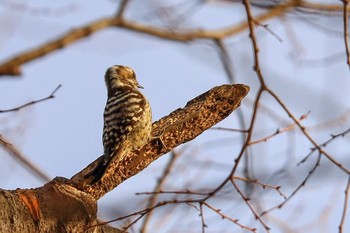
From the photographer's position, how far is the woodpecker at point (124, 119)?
17.4ft

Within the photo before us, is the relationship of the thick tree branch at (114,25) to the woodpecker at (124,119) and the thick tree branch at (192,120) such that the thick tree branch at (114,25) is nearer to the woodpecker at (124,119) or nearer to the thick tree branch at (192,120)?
the woodpecker at (124,119)

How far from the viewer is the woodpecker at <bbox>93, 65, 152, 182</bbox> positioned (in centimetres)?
530

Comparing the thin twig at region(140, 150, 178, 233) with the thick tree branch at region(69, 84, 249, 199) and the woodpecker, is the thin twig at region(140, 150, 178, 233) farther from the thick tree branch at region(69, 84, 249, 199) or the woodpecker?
the thick tree branch at region(69, 84, 249, 199)

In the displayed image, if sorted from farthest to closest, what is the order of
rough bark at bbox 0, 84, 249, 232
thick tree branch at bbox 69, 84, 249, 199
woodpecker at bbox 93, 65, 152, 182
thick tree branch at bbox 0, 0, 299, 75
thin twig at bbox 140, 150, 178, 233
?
thick tree branch at bbox 0, 0, 299, 75, thin twig at bbox 140, 150, 178, 233, woodpecker at bbox 93, 65, 152, 182, thick tree branch at bbox 69, 84, 249, 199, rough bark at bbox 0, 84, 249, 232

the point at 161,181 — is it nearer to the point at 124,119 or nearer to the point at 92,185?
the point at 124,119

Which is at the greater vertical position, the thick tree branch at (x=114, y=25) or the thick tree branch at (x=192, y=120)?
the thick tree branch at (x=114, y=25)

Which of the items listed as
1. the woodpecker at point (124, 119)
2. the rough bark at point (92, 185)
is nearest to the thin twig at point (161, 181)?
the woodpecker at point (124, 119)

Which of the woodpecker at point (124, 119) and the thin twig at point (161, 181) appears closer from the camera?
the woodpecker at point (124, 119)

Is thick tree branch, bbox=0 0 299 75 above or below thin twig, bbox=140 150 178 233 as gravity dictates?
above

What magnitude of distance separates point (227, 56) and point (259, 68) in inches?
141

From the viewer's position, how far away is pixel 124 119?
5715mm

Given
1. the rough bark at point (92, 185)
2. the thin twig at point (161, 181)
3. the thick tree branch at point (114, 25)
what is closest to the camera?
the rough bark at point (92, 185)

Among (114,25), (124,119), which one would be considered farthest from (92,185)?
(114,25)

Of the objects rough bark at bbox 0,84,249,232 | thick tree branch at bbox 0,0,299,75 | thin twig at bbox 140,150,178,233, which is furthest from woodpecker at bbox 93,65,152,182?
thick tree branch at bbox 0,0,299,75
